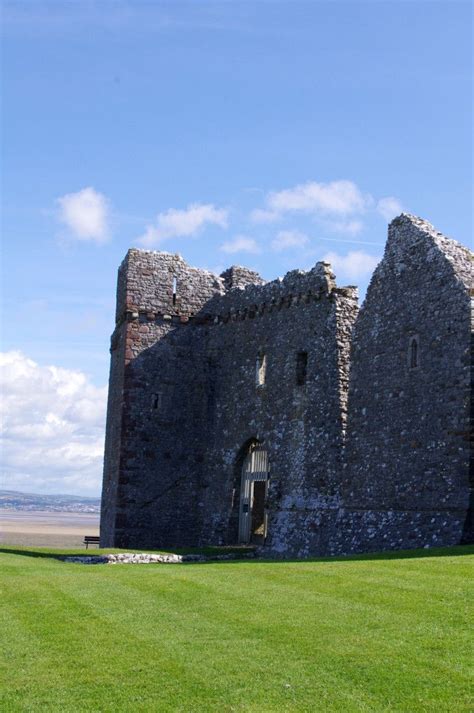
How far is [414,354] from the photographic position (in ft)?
76.6

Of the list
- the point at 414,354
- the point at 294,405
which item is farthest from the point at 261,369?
the point at 414,354

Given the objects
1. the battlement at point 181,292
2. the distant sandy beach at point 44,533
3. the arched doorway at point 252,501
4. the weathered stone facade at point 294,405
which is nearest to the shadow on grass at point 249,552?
the weathered stone facade at point 294,405

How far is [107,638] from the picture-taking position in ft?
37.2

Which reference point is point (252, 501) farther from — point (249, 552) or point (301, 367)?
point (301, 367)

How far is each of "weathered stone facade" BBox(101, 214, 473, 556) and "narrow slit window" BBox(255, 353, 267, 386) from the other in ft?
0.18

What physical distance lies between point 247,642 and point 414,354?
1349 centimetres

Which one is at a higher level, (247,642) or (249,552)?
(249,552)

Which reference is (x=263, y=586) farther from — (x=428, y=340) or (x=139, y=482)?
(x=139, y=482)

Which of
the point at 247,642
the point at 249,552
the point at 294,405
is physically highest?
the point at 294,405

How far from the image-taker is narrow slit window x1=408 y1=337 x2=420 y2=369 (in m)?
23.1

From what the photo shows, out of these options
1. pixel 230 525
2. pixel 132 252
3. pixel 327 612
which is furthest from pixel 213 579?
pixel 132 252

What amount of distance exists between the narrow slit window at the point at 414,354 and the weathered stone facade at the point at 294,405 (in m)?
0.04

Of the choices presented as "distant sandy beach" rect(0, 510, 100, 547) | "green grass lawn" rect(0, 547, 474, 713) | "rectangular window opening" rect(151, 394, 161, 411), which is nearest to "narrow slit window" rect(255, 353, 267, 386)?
"rectangular window opening" rect(151, 394, 161, 411)

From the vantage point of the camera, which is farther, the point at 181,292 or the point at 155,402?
the point at 181,292
